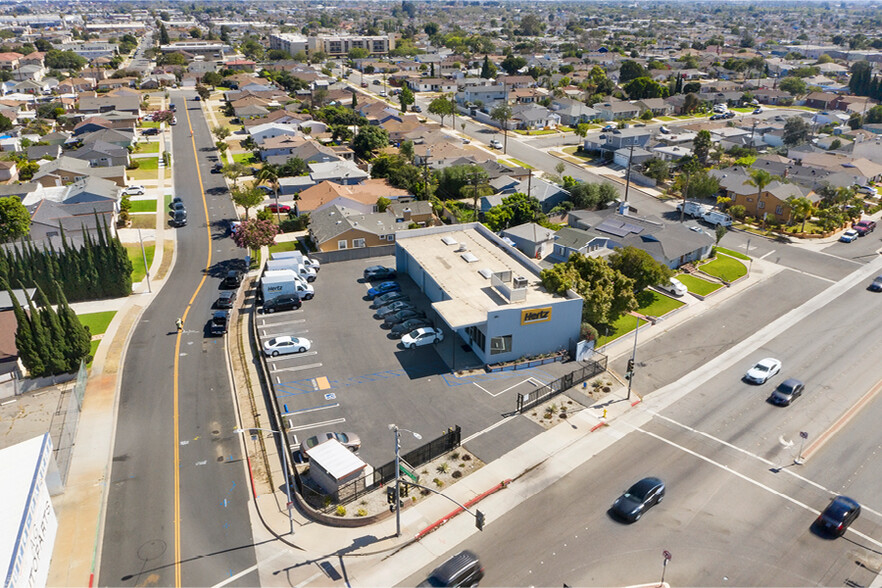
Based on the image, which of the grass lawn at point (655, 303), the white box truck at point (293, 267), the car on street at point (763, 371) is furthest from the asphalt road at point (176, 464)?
the grass lawn at point (655, 303)

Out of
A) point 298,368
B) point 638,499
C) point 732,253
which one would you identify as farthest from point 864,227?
point 298,368

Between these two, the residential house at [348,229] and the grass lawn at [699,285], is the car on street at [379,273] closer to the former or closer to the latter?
the residential house at [348,229]

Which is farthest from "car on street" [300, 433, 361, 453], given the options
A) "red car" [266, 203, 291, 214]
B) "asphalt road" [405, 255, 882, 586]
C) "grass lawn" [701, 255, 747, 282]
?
"red car" [266, 203, 291, 214]

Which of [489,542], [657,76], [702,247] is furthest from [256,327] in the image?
[657,76]

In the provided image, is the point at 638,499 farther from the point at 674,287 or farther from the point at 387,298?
the point at 674,287

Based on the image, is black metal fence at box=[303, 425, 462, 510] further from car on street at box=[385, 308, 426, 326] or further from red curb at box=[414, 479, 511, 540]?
car on street at box=[385, 308, 426, 326]

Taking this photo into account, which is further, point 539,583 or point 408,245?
point 408,245

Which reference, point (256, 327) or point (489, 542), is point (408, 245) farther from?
point (489, 542)

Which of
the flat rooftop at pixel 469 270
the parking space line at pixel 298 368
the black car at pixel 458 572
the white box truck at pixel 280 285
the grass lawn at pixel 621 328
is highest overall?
the flat rooftop at pixel 469 270
